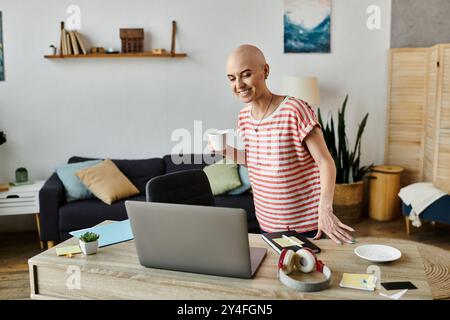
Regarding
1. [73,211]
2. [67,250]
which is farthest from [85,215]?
[67,250]

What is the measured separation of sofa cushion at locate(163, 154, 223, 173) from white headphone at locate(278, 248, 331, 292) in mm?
3126

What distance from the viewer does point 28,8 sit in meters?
4.55

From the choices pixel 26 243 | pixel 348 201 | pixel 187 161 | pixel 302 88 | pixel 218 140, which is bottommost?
pixel 26 243

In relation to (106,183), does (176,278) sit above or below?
above

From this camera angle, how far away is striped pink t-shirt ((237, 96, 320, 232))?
6.20 feet

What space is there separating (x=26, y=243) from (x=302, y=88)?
2.85m

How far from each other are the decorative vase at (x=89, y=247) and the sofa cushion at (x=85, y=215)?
2.23 m

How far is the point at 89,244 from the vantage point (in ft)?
5.89

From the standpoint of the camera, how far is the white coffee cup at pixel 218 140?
179 centimetres

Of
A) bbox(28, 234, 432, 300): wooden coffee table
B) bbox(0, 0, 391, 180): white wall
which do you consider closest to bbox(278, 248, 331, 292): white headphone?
bbox(28, 234, 432, 300): wooden coffee table

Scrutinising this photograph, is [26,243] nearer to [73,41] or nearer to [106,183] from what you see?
[106,183]

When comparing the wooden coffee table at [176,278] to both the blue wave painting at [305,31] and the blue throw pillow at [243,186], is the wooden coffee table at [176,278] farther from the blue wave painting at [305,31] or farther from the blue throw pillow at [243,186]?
the blue wave painting at [305,31]

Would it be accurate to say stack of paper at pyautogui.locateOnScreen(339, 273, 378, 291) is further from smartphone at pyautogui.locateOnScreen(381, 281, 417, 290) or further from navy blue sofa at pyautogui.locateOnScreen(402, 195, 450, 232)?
navy blue sofa at pyautogui.locateOnScreen(402, 195, 450, 232)

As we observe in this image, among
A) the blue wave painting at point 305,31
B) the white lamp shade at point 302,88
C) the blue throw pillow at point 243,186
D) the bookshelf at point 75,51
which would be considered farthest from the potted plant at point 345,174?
the bookshelf at point 75,51
